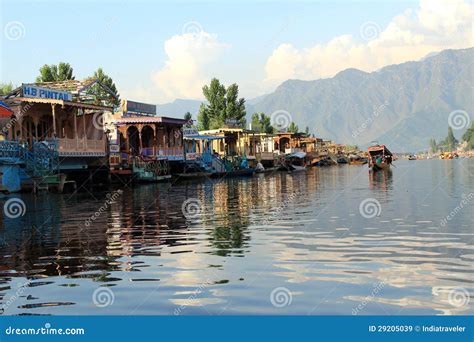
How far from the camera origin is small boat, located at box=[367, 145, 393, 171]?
71000 mm

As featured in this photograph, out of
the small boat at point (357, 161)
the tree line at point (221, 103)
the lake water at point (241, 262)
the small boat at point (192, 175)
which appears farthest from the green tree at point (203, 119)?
the lake water at point (241, 262)

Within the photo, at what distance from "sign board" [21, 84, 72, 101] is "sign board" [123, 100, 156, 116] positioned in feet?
39.2

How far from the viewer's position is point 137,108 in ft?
184

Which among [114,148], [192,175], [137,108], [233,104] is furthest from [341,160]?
[114,148]

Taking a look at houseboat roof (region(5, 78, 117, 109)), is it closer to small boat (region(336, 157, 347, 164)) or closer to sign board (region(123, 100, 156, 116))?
sign board (region(123, 100, 156, 116))

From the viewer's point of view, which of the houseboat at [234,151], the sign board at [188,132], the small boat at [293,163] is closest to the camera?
the houseboat at [234,151]

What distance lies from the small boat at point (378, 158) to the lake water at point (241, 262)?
162 ft

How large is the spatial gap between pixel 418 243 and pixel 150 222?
9.63 metres

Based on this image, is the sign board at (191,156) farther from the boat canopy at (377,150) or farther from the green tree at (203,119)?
the green tree at (203,119)

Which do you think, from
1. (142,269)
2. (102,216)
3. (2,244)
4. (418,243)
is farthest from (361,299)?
(102,216)

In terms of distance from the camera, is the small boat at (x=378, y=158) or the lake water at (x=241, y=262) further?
the small boat at (x=378, y=158)

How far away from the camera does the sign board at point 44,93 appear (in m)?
38.3

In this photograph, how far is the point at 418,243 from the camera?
1391 cm
